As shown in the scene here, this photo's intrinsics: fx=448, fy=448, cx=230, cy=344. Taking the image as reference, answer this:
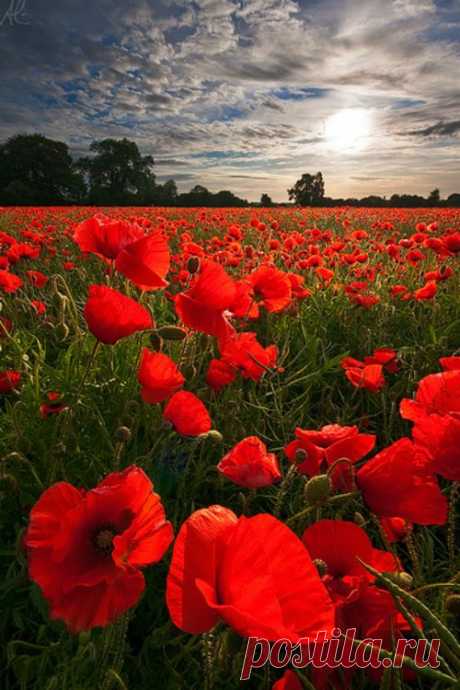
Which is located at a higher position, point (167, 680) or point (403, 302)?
point (403, 302)

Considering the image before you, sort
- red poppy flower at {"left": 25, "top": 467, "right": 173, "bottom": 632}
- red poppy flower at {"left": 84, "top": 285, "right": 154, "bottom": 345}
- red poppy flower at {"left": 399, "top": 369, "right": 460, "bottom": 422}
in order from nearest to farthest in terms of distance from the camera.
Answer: red poppy flower at {"left": 25, "top": 467, "right": 173, "bottom": 632}, red poppy flower at {"left": 399, "top": 369, "right": 460, "bottom": 422}, red poppy flower at {"left": 84, "top": 285, "right": 154, "bottom": 345}

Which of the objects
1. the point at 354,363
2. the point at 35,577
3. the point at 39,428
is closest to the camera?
the point at 35,577

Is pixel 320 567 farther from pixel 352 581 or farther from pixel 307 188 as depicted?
pixel 307 188

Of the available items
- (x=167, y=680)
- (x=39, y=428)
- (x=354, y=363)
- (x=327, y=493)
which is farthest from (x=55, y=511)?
(x=354, y=363)

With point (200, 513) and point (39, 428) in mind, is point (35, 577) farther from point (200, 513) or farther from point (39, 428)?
point (39, 428)

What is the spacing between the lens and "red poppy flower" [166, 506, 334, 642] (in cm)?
53

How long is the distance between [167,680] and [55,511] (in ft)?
1.87

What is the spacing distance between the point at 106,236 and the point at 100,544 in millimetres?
1004

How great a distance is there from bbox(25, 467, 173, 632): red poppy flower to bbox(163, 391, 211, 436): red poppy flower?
1.45 ft

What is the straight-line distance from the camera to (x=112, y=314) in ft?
3.55

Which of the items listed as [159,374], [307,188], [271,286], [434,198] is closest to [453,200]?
[434,198]

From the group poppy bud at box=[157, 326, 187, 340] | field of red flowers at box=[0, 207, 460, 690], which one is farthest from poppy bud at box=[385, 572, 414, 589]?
poppy bud at box=[157, 326, 187, 340]

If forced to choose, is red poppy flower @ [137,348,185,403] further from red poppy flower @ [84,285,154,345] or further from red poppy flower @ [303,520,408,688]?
red poppy flower @ [303,520,408,688]

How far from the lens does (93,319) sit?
1.09 metres
